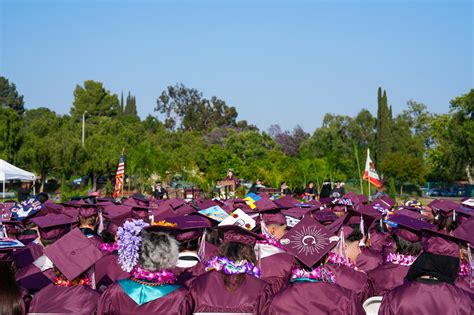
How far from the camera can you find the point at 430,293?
4.57 meters

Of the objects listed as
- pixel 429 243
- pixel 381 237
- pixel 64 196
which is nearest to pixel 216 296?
pixel 429 243

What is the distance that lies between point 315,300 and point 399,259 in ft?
→ 6.57

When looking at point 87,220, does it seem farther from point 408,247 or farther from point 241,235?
point 408,247

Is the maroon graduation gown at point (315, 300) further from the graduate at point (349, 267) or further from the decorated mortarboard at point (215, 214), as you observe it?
the decorated mortarboard at point (215, 214)

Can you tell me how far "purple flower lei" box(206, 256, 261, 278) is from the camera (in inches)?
187

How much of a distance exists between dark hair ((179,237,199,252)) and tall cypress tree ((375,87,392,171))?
6249 cm

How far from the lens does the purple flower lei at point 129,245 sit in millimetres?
4637

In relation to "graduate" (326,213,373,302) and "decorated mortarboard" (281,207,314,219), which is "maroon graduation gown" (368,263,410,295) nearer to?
"graduate" (326,213,373,302)

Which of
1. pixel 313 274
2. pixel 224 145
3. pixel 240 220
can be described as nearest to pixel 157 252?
pixel 313 274

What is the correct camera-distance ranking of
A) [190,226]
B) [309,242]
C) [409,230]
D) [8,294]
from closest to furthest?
[8,294], [309,242], [409,230], [190,226]

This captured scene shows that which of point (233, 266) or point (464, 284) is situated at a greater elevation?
point (233, 266)

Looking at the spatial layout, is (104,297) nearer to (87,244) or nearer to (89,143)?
(87,244)

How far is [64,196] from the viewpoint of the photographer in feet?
86.9

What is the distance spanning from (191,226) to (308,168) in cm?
3531
